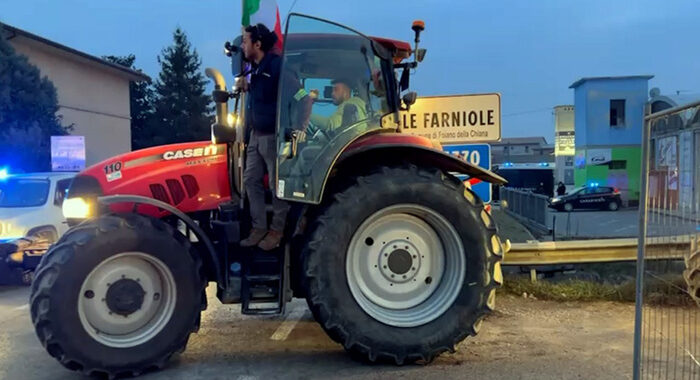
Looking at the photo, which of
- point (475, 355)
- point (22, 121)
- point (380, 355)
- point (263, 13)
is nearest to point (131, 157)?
point (263, 13)

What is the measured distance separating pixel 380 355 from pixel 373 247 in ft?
2.87

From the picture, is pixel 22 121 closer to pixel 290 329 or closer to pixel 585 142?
pixel 290 329

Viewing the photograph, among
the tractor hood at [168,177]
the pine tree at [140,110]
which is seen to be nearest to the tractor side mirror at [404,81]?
the tractor hood at [168,177]

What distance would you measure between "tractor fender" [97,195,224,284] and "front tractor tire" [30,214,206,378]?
0.40ft

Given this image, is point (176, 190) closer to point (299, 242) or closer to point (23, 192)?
point (299, 242)

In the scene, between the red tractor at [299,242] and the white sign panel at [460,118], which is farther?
the white sign panel at [460,118]

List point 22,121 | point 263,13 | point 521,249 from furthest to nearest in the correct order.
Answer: point 22,121
point 521,249
point 263,13

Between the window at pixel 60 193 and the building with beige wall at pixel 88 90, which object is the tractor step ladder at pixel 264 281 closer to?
the window at pixel 60 193

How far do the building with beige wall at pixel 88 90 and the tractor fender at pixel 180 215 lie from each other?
20.4 m

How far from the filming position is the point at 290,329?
19.8 ft

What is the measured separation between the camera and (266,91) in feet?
15.8

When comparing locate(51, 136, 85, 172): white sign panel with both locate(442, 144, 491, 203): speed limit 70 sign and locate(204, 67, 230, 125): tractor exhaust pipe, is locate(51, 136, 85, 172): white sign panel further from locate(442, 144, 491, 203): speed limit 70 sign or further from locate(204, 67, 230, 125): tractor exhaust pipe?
locate(204, 67, 230, 125): tractor exhaust pipe

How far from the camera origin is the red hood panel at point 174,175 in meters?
5.00

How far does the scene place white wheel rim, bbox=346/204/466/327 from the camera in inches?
196
